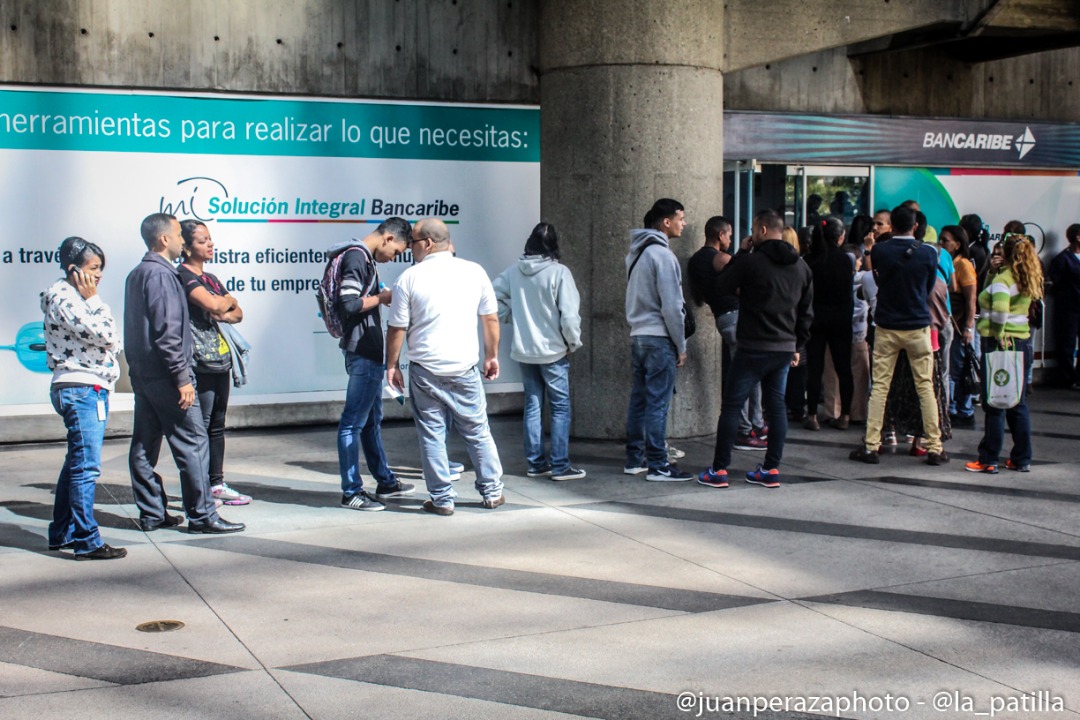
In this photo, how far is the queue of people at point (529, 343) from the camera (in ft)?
22.2

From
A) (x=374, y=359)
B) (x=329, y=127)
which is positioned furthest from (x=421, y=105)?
(x=374, y=359)

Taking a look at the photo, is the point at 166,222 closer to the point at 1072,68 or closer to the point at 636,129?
the point at 636,129

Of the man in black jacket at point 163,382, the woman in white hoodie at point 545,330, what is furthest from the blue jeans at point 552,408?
the man in black jacket at point 163,382

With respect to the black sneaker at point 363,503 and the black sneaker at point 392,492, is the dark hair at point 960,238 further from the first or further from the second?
the black sneaker at point 363,503

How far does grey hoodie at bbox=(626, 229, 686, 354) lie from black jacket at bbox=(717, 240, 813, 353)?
0.39 m

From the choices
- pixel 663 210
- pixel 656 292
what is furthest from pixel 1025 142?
pixel 656 292

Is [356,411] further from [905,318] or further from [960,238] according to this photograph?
[960,238]

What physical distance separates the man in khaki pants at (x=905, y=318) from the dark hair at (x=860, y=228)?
2.33 metres

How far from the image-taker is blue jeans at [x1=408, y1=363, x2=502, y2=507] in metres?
7.59

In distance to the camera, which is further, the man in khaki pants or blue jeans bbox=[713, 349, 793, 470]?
the man in khaki pants

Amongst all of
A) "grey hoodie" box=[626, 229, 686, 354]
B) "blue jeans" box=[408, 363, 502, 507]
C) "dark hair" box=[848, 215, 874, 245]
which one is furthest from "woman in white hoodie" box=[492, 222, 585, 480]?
"dark hair" box=[848, 215, 874, 245]

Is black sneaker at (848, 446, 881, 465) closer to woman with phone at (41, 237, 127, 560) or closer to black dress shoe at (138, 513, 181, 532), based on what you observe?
black dress shoe at (138, 513, 181, 532)

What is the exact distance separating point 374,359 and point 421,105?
4292mm

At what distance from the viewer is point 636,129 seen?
32.8 ft
